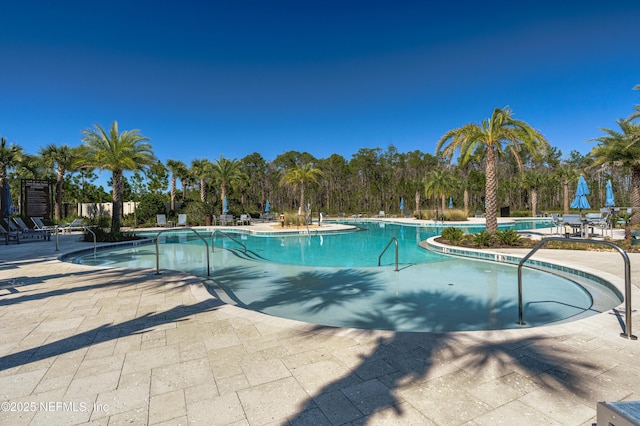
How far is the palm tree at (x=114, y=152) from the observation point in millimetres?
14953

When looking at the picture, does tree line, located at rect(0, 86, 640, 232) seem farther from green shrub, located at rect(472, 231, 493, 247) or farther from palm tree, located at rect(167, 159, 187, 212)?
green shrub, located at rect(472, 231, 493, 247)

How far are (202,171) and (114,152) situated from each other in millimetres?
16357

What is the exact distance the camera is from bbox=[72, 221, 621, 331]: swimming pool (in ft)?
15.8

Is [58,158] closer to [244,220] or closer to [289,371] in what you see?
[244,220]

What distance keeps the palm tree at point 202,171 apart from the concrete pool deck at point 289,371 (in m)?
27.3

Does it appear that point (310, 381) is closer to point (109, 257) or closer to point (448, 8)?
point (109, 257)

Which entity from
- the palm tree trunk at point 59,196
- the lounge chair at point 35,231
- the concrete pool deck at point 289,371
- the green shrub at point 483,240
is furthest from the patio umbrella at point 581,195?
the palm tree trunk at point 59,196

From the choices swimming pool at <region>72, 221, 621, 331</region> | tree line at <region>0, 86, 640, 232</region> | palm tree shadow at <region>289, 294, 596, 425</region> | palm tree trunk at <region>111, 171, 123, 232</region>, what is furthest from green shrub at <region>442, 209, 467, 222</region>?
palm tree shadow at <region>289, 294, 596, 425</region>

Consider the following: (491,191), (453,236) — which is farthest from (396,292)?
(491,191)

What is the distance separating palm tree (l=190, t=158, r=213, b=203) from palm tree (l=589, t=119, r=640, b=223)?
93.6 ft

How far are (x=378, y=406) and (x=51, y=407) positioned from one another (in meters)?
2.30

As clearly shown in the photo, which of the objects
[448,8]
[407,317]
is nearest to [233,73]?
[448,8]

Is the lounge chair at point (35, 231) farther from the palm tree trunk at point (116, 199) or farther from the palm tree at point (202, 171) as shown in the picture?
the palm tree at point (202, 171)

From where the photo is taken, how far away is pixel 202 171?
31.3 meters
